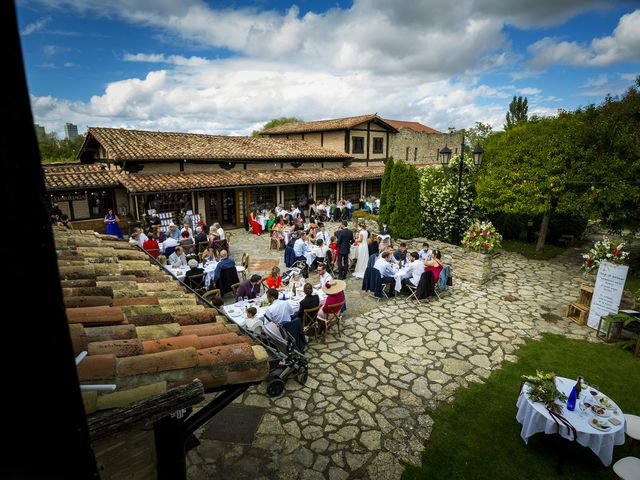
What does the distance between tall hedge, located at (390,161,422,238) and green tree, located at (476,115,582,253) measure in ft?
8.34

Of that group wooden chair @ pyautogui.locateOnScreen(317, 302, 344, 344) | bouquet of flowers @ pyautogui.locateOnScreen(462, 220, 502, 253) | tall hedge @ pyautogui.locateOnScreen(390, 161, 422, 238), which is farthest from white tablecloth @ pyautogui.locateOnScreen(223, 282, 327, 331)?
tall hedge @ pyautogui.locateOnScreen(390, 161, 422, 238)

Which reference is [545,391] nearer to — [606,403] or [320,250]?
[606,403]

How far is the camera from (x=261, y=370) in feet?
9.32

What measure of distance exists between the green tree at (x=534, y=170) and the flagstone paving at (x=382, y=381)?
360 centimetres

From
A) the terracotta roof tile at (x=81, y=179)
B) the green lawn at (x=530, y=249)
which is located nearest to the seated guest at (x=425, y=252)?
the green lawn at (x=530, y=249)

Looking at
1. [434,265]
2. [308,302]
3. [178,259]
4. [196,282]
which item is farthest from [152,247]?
[434,265]

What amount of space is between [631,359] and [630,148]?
7503mm

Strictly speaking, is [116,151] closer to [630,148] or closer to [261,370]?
[261,370]

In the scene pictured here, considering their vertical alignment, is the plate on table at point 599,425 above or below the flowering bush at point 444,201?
below

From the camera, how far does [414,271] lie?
32.3 ft

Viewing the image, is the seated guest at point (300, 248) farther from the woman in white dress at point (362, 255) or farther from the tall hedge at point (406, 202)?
the tall hedge at point (406, 202)

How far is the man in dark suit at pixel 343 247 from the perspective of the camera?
1108 cm

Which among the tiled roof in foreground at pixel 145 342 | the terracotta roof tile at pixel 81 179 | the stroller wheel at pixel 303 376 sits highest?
the terracotta roof tile at pixel 81 179

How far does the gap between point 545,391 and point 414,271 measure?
5.01m
